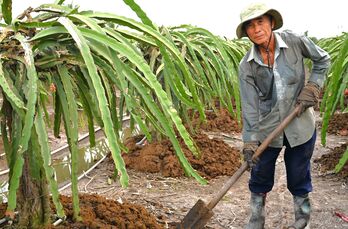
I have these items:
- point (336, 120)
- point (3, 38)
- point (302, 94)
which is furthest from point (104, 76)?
point (336, 120)

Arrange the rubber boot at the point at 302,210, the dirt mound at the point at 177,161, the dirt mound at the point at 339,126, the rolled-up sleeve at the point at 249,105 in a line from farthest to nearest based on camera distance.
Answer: the dirt mound at the point at 339,126
the dirt mound at the point at 177,161
the rubber boot at the point at 302,210
the rolled-up sleeve at the point at 249,105

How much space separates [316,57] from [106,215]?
1.28m

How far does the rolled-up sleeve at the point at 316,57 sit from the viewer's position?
7.13ft

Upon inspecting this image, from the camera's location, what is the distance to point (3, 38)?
4.58 ft

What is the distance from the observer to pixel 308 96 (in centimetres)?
213

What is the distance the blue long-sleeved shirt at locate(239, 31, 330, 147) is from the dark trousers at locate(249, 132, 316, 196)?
73 mm

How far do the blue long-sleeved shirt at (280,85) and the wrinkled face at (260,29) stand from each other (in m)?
0.07

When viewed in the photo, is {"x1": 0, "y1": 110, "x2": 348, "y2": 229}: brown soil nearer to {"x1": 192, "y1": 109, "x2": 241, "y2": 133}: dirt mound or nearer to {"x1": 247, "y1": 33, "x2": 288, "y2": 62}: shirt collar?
{"x1": 247, "y1": 33, "x2": 288, "y2": 62}: shirt collar

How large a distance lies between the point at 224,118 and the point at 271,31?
302 centimetres

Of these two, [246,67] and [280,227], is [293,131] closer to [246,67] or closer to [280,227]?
[246,67]

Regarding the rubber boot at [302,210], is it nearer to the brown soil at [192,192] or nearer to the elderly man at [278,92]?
the elderly man at [278,92]

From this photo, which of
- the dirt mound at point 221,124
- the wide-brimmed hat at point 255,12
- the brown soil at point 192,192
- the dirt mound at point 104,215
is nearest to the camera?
the dirt mound at point 104,215

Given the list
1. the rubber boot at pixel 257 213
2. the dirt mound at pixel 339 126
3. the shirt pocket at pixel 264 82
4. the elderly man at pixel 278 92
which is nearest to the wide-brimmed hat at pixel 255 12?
the elderly man at pixel 278 92

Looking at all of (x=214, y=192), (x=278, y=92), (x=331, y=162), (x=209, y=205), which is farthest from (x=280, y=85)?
(x=331, y=162)
